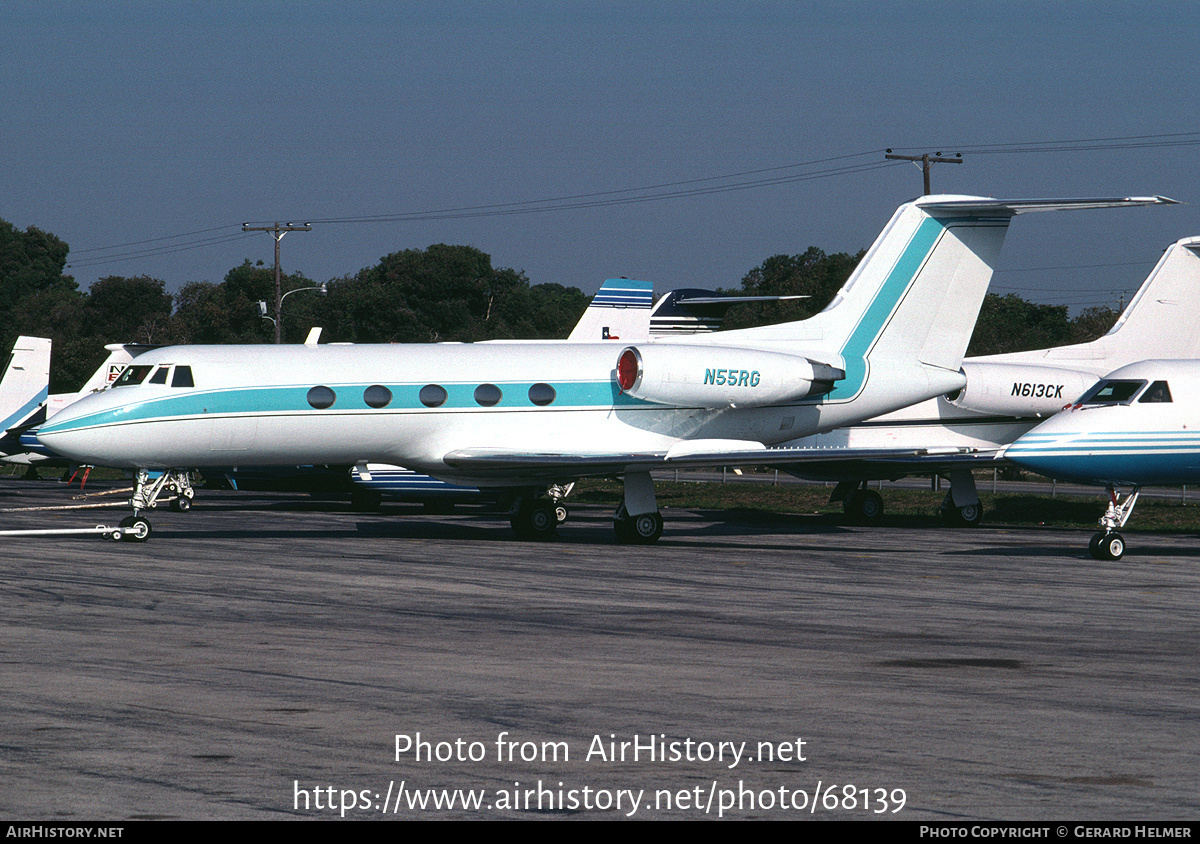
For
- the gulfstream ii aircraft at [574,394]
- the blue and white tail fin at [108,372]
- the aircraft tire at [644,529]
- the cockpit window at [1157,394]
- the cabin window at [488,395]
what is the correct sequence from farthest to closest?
1. the blue and white tail fin at [108,372]
2. the aircraft tire at [644,529]
3. the cabin window at [488,395]
4. the gulfstream ii aircraft at [574,394]
5. the cockpit window at [1157,394]

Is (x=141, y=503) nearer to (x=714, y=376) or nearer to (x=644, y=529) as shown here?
(x=644, y=529)

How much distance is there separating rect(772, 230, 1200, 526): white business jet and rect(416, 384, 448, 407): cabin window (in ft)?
29.7

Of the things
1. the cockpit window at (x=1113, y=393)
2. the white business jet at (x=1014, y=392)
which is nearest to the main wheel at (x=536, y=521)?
the white business jet at (x=1014, y=392)

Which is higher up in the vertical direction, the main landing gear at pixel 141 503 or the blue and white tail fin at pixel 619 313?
the blue and white tail fin at pixel 619 313

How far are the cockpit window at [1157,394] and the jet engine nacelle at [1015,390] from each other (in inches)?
292

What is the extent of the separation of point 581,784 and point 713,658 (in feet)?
13.6

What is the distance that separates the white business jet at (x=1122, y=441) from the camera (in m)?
19.8

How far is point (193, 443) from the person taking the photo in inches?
833

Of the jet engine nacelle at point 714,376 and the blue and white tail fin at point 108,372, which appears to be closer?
the jet engine nacelle at point 714,376

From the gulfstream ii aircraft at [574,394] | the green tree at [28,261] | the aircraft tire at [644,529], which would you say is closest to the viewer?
the gulfstream ii aircraft at [574,394]

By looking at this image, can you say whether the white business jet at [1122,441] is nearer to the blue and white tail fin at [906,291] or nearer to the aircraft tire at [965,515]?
the blue and white tail fin at [906,291]

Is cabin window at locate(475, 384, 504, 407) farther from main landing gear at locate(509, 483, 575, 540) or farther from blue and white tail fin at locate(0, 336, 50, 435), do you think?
blue and white tail fin at locate(0, 336, 50, 435)

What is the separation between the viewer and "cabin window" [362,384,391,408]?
21984mm

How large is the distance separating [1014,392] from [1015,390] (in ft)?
0.16
